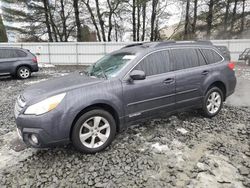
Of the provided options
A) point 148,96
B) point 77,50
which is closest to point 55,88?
point 148,96

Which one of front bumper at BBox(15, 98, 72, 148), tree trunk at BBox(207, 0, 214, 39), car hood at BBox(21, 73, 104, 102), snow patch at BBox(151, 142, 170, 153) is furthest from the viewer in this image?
tree trunk at BBox(207, 0, 214, 39)

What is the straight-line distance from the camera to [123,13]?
80.1 ft

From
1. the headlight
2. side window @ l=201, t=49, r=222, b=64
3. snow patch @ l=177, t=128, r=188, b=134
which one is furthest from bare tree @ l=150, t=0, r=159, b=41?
the headlight

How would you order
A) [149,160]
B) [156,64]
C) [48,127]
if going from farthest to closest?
[156,64] < [149,160] < [48,127]

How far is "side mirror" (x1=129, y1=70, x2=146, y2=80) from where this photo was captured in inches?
136

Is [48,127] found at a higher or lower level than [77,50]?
lower

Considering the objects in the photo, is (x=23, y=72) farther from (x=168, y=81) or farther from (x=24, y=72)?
(x=168, y=81)

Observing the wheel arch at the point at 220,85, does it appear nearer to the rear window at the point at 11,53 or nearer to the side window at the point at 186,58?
the side window at the point at 186,58

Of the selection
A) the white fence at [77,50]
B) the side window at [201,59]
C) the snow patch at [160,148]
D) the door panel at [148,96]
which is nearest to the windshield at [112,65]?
the door panel at [148,96]

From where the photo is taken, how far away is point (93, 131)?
326cm

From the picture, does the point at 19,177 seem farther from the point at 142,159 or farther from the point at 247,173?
the point at 247,173

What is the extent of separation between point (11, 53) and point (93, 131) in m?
8.88

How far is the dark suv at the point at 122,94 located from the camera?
297cm

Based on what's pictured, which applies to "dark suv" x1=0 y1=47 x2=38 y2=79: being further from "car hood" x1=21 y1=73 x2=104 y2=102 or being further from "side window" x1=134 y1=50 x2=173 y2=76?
"side window" x1=134 y1=50 x2=173 y2=76
